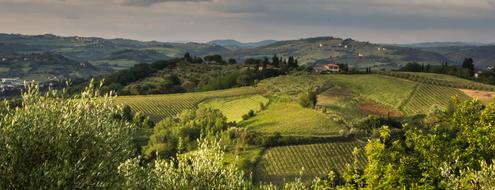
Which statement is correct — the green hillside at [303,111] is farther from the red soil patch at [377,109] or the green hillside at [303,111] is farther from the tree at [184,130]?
the tree at [184,130]

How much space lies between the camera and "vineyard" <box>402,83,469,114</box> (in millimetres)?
117456

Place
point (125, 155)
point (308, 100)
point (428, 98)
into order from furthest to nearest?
point (428, 98), point (308, 100), point (125, 155)

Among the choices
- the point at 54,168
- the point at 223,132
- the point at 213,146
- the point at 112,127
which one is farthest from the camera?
the point at 223,132

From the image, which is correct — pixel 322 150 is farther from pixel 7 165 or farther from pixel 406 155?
pixel 7 165

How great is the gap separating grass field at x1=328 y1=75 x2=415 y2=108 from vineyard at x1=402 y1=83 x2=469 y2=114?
7.26 feet

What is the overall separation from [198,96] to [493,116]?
117m

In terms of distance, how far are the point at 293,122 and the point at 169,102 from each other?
157ft

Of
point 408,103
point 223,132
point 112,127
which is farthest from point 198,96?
point 112,127

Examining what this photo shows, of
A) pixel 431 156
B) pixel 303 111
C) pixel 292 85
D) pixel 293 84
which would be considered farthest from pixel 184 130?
pixel 431 156

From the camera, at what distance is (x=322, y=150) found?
9325 centimetres

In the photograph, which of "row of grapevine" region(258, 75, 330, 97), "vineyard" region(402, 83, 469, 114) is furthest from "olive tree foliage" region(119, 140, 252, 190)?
"row of grapevine" region(258, 75, 330, 97)

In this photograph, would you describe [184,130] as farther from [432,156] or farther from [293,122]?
[432,156]

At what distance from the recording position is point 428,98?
127312 millimetres

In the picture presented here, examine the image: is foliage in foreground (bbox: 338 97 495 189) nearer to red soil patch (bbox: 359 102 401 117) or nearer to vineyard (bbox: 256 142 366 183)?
vineyard (bbox: 256 142 366 183)
